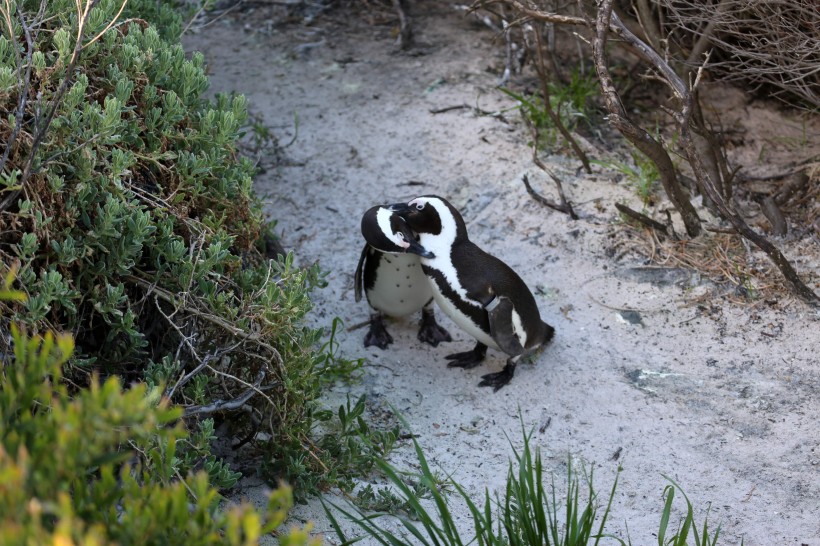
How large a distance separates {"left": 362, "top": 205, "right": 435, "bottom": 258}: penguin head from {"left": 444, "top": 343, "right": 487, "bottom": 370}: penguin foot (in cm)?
53

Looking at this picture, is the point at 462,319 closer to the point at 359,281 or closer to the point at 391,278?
the point at 391,278

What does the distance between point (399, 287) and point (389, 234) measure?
37 cm

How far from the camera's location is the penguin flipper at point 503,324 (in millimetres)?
3957

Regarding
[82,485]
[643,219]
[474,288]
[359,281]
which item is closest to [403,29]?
[643,219]

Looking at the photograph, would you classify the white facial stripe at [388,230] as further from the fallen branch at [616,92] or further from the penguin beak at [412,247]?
the fallen branch at [616,92]

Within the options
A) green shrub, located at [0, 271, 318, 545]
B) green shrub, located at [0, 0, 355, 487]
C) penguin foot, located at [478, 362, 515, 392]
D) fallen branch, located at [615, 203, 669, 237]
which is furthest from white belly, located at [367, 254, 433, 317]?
→ green shrub, located at [0, 271, 318, 545]

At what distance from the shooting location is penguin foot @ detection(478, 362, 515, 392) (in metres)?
4.09

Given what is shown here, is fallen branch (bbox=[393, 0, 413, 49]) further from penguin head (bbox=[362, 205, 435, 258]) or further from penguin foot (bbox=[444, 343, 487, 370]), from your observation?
penguin foot (bbox=[444, 343, 487, 370])

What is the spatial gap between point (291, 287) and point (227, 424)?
0.60 metres

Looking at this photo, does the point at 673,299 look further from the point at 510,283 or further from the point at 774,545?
the point at 774,545

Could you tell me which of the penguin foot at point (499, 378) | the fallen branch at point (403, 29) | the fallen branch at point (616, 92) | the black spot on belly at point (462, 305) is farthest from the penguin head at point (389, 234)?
the fallen branch at point (403, 29)

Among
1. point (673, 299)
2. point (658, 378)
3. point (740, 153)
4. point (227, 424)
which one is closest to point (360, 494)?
point (227, 424)

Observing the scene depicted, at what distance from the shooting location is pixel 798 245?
4551mm

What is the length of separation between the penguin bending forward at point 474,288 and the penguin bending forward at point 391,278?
71mm
